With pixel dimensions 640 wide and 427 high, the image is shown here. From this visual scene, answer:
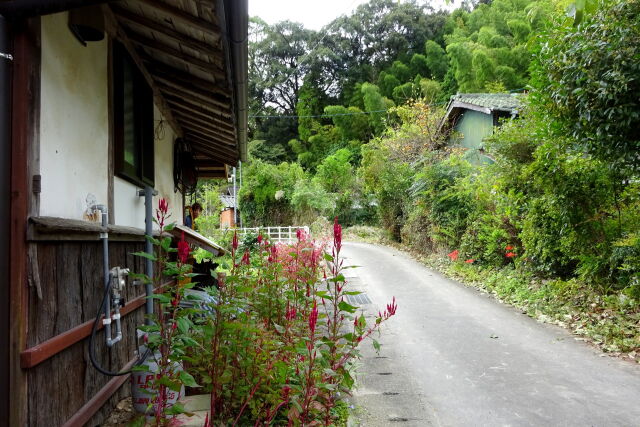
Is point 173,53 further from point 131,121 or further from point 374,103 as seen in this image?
point 374,103

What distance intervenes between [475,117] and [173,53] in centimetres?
1543

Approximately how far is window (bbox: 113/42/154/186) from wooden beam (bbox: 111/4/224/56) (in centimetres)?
27

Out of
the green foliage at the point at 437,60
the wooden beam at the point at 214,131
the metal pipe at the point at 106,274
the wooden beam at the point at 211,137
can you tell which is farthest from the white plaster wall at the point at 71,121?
the green foliage at the point at 437,60

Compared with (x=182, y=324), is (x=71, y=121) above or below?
above

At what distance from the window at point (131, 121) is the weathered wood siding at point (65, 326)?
2.96ft

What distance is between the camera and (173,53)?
3.42m

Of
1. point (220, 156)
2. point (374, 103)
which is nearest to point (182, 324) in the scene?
point (220, 156)

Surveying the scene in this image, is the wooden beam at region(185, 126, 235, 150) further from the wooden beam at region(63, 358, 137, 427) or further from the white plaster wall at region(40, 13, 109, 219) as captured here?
the wooden beam at region(63, 358, 137, 427)

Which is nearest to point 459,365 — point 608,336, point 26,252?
point 608,336

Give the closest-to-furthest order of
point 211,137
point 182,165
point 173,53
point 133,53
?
point 173,53 → point 133,53 → point 211,137 → point 182,165

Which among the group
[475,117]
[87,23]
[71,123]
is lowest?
[71,123]

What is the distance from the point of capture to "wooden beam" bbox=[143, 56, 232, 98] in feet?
12.4

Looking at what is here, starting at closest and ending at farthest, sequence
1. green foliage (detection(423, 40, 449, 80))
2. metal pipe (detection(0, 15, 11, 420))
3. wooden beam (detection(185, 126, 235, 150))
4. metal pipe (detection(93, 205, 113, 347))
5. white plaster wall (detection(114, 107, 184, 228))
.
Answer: metal pipe (detection(0, 15, 11, 420)), metal pipe (detection(93, 205, 113, 347)), white plaster wall (detection(114, 107, 184, 228)), wooden beam (detection(185, 126, 235, 150)), green foliage (detection(423, 40, 449, 80))

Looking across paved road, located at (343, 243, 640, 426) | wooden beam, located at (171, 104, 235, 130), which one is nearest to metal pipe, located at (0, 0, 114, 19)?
wooden beam, located at (171, 104, 235, 130)
